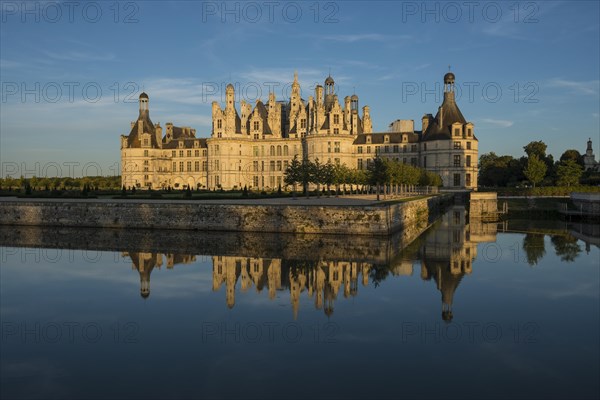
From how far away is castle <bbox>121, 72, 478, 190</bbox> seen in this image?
6712 cm

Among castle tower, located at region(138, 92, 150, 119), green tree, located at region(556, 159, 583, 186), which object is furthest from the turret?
green tree, located at region(556, 159, 583, 186)

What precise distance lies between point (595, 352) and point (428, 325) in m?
3.31

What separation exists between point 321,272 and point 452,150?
53.6 m

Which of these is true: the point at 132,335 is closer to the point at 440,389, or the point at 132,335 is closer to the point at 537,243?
the point at 440,389

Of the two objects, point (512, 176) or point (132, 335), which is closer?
point (132, 335)

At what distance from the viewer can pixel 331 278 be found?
16203mm

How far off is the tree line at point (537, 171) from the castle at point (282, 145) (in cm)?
874

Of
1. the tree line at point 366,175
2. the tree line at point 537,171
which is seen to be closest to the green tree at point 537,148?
the tree line at point 537,171

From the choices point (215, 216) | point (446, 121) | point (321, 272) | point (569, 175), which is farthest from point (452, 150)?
point (321, 272)

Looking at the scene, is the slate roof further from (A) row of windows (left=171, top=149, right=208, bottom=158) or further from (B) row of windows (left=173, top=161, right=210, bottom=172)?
(B) row of windows (left=173, top=161, right=210, bottom=172)

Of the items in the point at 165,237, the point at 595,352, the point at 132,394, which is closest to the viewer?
the point at 132,394

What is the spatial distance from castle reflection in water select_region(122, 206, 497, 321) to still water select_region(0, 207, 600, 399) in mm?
82

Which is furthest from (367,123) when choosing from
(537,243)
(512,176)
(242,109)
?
(537,243)

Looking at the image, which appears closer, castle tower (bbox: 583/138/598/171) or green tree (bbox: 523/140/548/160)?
green tree (bbox: 523/140/548/160)
